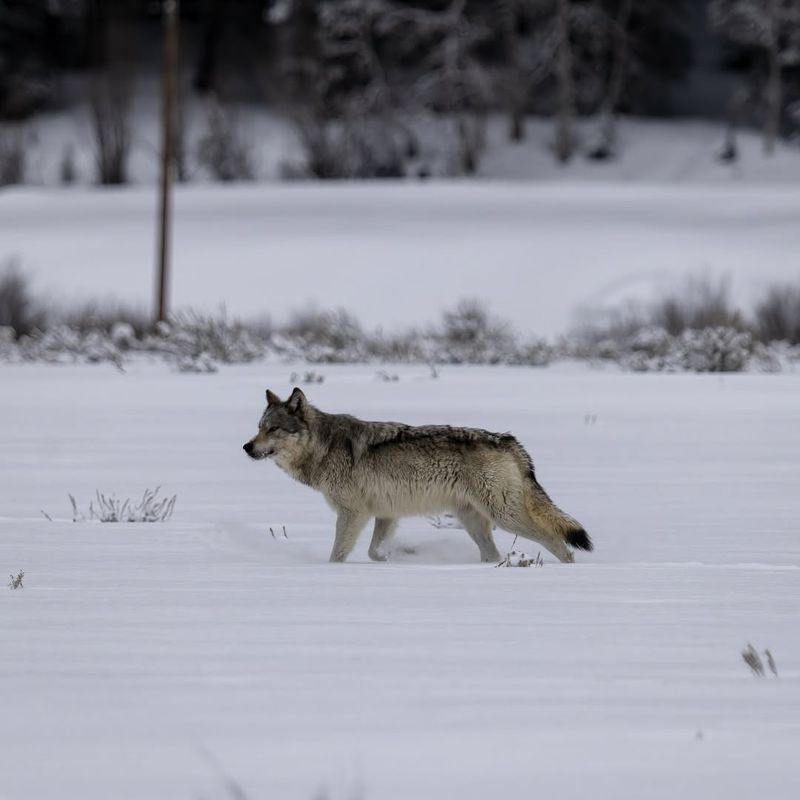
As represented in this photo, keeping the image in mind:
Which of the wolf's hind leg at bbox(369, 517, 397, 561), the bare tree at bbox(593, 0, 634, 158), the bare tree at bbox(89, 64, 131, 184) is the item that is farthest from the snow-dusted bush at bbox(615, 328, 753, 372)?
the bare tree at bbox(593, 0, 634, 158)

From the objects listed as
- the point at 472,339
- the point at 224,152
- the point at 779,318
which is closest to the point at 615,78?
the point at 224,152

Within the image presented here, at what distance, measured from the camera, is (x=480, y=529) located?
721cm

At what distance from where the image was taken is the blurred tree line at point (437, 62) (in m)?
39.0

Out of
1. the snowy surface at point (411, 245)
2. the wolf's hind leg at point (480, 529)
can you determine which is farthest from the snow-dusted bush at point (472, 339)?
the wolf's hind leg at point (480, 529)

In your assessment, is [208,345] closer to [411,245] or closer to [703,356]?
[703,356]

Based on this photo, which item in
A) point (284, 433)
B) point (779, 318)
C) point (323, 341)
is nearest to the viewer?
point (284, 433)

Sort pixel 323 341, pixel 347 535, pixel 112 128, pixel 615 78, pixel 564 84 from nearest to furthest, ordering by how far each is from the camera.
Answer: pixel 347 535, pixel 323 341, pixel 112 128, pixel 564 84, pixel 615 78

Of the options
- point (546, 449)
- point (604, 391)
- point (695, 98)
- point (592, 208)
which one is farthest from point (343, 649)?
point (695, 98)

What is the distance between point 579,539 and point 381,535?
3.77 ft

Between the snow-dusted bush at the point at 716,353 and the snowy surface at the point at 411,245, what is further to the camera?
the snowy surface at the point at 411,245

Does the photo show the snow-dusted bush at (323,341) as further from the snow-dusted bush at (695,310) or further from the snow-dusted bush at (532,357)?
the snow-dusted bush at (695,310)

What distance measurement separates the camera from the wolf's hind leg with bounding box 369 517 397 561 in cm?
736

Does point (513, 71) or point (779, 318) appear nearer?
point (779, 318)

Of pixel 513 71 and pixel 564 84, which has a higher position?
pixel 513 71
